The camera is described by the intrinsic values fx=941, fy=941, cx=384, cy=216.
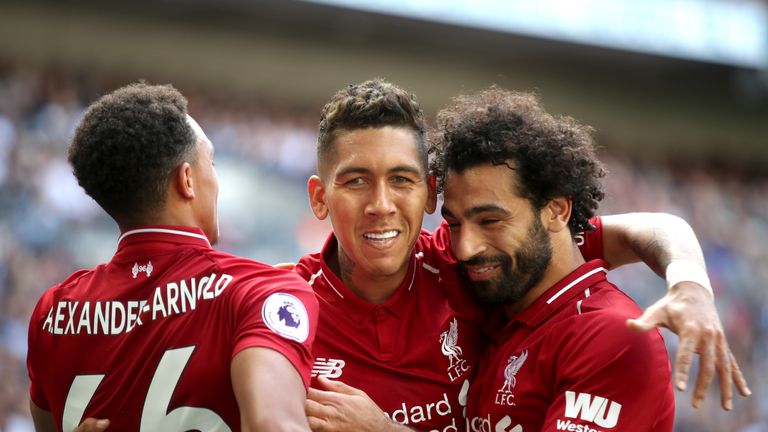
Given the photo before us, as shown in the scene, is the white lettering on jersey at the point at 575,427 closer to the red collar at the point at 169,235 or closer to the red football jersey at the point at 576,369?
the red football jersey at the point at 576,369

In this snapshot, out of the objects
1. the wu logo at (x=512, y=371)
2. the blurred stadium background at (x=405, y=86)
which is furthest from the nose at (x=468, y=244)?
the blurred stadium background at (x=405, y=86)

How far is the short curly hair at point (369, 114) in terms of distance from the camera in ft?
10.9

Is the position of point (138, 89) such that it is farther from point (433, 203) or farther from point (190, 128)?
point (433, 203)

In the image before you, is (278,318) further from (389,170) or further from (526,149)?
(526,149)

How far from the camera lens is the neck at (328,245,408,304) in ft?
11.3

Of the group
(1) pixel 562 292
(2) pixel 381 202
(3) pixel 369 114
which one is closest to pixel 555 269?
(1) pixel 562 292

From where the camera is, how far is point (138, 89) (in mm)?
2953

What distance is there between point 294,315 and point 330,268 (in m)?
1.01

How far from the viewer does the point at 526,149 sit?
11.1 ft

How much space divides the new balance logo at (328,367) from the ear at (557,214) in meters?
0.89

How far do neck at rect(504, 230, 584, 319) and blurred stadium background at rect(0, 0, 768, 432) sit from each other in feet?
20.2

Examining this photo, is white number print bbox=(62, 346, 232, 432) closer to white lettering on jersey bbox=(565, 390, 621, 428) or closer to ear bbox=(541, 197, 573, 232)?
white lettering on jersey bbox=(565, 390, 621, 428)

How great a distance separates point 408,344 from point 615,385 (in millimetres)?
760

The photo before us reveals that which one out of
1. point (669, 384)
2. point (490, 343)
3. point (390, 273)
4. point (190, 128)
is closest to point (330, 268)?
point (390, 273)
